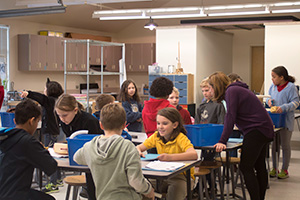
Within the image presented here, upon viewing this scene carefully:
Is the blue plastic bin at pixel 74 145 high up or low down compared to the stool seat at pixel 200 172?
up

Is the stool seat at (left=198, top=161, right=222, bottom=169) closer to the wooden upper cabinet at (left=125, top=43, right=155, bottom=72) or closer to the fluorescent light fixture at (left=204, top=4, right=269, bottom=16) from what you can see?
the fluorescent light fixture at (left=204, top=4, right=269, bottom=16)

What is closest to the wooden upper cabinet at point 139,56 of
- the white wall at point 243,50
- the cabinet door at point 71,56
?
the cabinet door at point 71,56

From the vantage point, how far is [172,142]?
3607mm

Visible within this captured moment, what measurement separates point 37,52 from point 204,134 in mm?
7503

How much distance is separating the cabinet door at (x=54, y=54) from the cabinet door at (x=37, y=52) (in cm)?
17

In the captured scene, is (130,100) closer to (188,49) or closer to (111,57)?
(188,49)

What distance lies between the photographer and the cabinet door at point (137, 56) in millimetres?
13781

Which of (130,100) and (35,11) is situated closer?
(130,100)

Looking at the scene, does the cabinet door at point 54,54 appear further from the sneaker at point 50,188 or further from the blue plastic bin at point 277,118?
the blue plastic bin at point 277,118

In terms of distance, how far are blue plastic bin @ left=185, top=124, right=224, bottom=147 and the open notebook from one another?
0.84m

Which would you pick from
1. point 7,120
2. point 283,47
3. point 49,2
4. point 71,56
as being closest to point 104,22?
point 71,56

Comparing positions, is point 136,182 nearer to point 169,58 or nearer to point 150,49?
point 169,58

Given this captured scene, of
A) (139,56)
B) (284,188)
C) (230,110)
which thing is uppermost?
(139,56)

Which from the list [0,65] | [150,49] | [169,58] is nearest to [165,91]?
[0,65]
